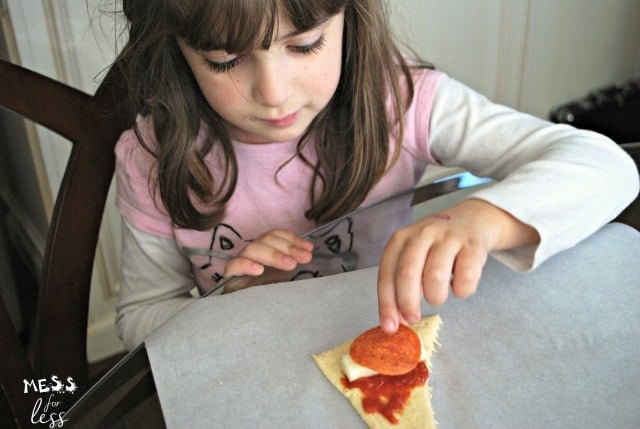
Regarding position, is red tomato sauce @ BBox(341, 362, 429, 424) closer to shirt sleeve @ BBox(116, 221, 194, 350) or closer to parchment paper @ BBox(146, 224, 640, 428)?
parchment paper @ BBox(146, 224, 640, 428)

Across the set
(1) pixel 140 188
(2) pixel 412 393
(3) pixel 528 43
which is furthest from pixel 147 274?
(3) pixel 528 43

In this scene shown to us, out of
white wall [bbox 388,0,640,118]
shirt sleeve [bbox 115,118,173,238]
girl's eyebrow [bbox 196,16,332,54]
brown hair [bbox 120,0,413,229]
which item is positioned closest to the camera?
girl's eyebrow [bbox 196,16,332,54]

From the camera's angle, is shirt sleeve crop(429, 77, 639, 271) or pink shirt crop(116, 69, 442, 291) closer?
shirt sleeve crop(429, 77, 639, 271)

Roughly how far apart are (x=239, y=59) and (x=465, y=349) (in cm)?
37

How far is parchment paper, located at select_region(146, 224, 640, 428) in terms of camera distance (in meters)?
0.56

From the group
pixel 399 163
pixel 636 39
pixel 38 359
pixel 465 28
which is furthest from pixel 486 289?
pixel 636 39

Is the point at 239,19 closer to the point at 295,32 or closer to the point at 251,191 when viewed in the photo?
the point at 295,32

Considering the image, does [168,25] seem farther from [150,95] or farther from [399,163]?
[399,163]

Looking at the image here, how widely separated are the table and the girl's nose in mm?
201

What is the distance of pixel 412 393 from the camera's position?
587 mm

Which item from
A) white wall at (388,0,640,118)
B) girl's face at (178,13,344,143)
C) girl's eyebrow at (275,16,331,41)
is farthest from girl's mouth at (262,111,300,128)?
white wall at (388,0,640,118)

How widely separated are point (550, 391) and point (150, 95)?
59 cm

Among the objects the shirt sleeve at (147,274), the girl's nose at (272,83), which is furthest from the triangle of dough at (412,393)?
the shirt sleeve at (147,274)

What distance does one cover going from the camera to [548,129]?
32.1 inches
